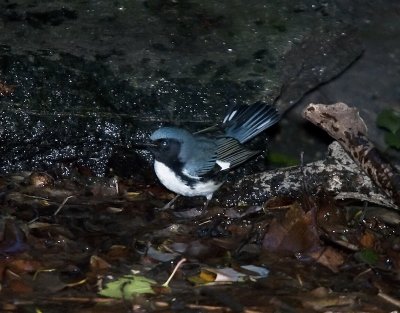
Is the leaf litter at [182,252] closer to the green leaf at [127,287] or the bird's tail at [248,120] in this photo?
the green leaf at [127,287]

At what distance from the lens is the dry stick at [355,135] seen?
5.88 metres

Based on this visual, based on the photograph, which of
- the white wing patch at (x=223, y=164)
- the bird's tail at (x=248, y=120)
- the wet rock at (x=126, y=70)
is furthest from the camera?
the wet rock at (x=126, y=70)

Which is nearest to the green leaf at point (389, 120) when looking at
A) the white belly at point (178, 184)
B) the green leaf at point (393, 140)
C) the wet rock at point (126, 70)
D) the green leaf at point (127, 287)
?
the green leaf at point (393, 140)

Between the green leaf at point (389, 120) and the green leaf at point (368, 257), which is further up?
the green leaf at point (368, 257)

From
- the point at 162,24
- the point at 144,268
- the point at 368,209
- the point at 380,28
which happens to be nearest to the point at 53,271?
the point at 144,268

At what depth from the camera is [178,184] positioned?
6383 mm

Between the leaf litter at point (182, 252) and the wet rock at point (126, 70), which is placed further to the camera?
the wet rock at point (126, 70)

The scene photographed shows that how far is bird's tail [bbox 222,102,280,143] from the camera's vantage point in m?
6.56

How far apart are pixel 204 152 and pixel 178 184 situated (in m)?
0.29

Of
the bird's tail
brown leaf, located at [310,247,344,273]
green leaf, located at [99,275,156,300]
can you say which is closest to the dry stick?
brown leaf, located at [310,247,344,273]

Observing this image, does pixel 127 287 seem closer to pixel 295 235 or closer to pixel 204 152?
pixel 295 235

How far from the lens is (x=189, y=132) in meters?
6.61

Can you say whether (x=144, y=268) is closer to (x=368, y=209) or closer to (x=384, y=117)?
(x=368, y=209)

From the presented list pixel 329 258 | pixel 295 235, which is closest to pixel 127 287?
pixel 295 235
